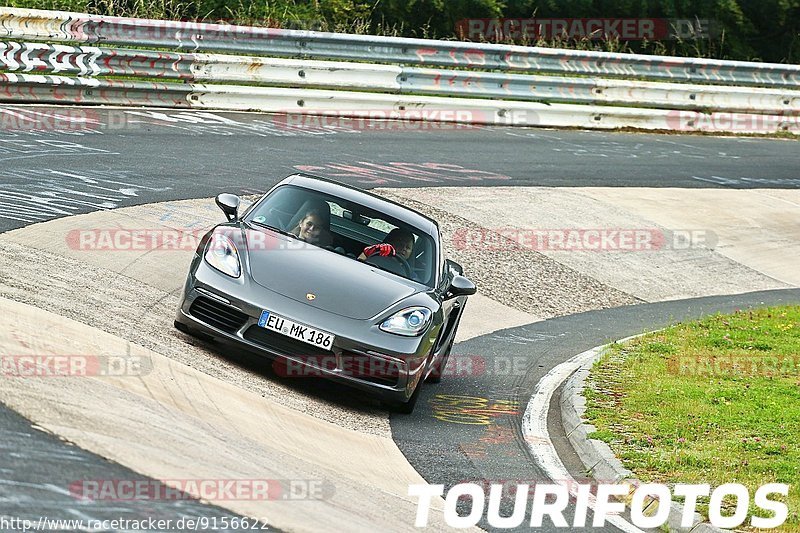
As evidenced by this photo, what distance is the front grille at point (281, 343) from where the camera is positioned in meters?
8.18

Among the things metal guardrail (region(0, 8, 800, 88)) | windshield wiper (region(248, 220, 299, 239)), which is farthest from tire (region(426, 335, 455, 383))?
metal guardrail (region(0, 8, 800, 88))

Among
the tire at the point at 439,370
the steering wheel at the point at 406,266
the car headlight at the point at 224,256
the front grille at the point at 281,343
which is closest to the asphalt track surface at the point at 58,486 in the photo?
the front grille at the point at 281,343

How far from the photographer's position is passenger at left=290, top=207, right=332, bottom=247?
9.34 meters

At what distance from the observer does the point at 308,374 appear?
8336 mm

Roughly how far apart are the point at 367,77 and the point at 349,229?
33.7 feet

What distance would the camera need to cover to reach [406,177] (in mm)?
16719

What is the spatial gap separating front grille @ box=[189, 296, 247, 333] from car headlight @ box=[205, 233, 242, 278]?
0.26 meters

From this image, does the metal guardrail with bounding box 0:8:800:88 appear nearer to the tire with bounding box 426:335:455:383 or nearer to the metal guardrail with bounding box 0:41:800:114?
the metal guardrail with bounding box 0:41:800:114

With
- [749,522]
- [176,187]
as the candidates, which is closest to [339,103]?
[176,187]

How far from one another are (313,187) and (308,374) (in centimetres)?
207

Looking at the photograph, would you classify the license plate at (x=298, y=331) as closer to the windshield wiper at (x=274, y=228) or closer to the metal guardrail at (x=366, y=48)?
the windshield wiper at (x=274, y=228)

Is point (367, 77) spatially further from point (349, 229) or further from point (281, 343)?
point (281, 343)

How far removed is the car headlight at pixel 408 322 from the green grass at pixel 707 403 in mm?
1451

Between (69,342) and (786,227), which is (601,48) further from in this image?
(69,342)
